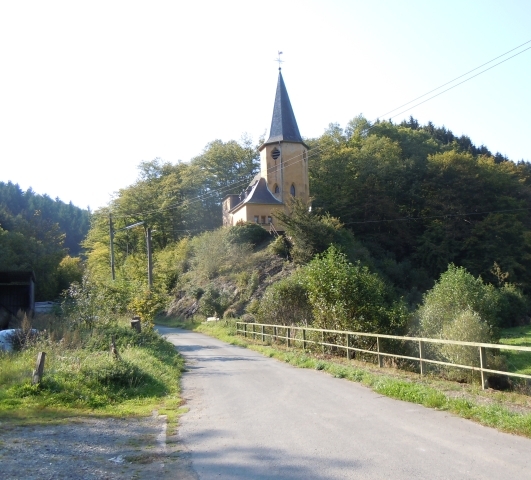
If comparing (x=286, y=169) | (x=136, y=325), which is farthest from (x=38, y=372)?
(x=286, y=169)

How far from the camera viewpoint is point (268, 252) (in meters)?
51.8

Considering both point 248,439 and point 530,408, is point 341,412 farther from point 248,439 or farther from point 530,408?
point 530,408

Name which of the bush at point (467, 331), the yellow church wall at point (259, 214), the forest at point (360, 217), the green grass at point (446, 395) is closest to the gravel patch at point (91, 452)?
the green grass at point (446, 395)

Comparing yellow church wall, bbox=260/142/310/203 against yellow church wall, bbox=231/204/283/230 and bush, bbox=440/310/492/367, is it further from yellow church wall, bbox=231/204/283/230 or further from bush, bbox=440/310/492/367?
bush, bbox=440/310/492/367

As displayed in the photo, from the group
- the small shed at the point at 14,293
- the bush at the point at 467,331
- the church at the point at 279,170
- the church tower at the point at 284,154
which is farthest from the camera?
the church tower at the point at 284,154

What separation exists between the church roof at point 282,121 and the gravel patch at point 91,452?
168 ft

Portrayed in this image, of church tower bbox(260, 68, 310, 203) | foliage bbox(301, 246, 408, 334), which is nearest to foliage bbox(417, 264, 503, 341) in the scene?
foliage bbox(301, 246, 408, 334)

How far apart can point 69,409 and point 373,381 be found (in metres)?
6.70

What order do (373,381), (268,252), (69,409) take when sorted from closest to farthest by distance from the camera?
(69,409)
(373,381)
(268,252)

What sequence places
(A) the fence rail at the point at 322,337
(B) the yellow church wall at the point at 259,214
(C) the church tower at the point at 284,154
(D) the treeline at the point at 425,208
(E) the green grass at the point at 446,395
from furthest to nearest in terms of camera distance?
1. (C) the church tower at the point at 284,154
2. (B) the yellow church wall at the point at 259,214
3. (D) the treeline at the point at 425,208
4. (A) the fence rail at the point at 322,337
5. (E) the green grass at the point at 446,395

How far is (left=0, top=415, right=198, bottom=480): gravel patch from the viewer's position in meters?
6.66

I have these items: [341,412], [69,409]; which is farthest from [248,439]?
[69,409]

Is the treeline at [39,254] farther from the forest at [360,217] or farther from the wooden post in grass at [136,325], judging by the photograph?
the wooden post in grass at [136,325]

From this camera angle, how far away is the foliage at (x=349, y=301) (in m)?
22.7
